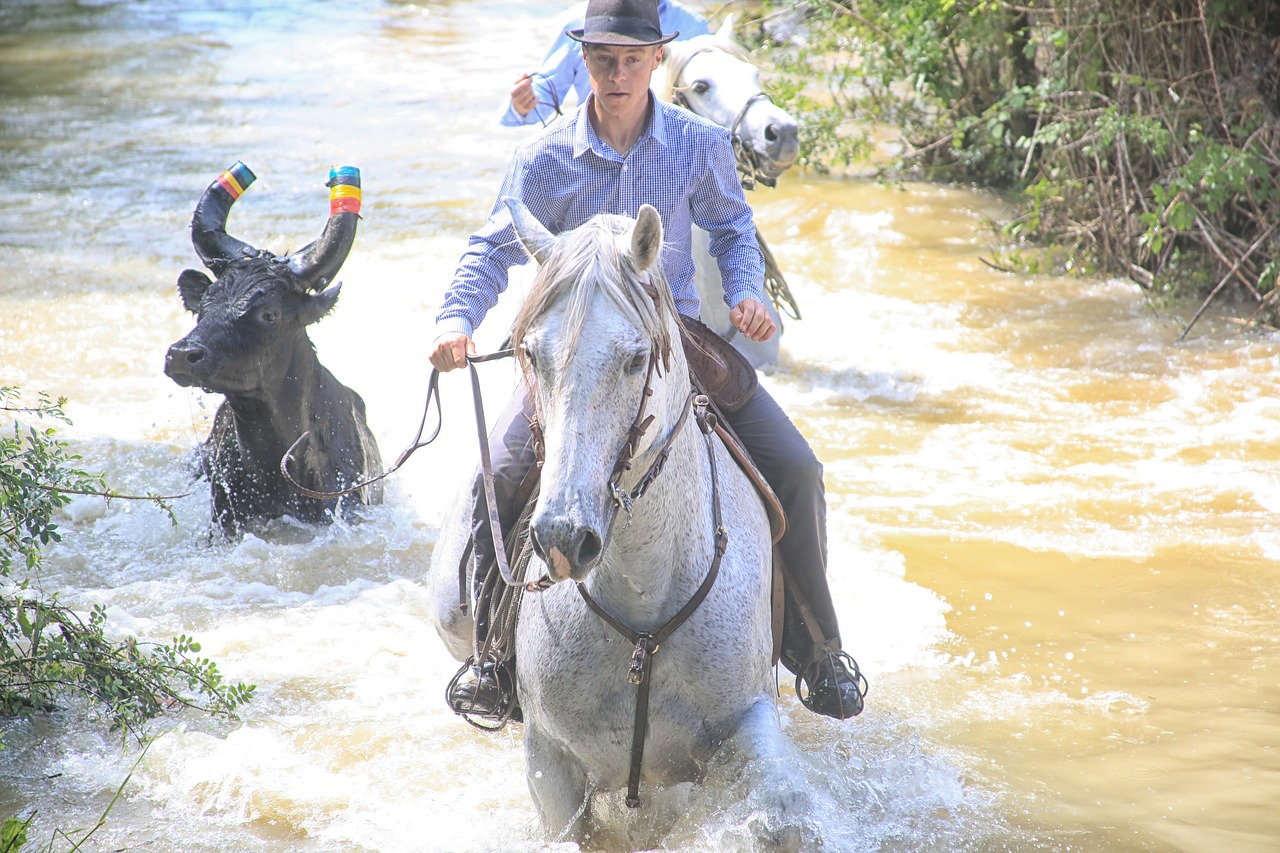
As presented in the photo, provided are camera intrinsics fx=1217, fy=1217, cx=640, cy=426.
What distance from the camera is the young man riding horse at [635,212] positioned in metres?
3.39

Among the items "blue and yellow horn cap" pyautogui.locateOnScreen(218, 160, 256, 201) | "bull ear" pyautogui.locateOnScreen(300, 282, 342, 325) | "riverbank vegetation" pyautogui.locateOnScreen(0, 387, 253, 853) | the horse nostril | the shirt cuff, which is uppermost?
the shirt cuff

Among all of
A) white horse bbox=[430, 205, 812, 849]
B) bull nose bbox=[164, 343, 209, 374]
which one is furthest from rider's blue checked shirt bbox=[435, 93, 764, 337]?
bull nose bbox=[164, 343, 209, 374]

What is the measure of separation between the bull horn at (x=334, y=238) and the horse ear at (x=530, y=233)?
2.59 metres

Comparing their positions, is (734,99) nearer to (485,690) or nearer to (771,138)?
(771,138)

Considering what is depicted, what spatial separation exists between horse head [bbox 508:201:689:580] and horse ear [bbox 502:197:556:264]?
0.02 m

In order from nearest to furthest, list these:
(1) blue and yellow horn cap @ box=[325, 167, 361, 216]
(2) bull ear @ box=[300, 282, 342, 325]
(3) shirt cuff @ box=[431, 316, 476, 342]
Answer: (3) shirt cuff @ box=[431, 316, 476, 342] → (1) blue and yellow horn cap @ box=[325, 167, 361, 216] → (2) bull ear @ box=[300, 282, 342, 325]

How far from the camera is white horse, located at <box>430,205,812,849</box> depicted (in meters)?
2.38

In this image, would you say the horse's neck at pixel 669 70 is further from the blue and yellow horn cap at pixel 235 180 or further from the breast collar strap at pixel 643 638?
the breast collar strap at pixel 643 638

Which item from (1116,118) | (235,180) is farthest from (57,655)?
(1116,118)

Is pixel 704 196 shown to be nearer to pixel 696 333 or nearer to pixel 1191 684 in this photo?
pixel 696 333

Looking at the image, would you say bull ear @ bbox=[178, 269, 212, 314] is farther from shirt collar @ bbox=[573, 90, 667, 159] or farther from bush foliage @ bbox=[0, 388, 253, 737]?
shirt collar @ bbox=[573, 90, 667, 159]

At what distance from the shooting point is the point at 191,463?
20.1 feet

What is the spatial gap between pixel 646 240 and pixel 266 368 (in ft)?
10.4

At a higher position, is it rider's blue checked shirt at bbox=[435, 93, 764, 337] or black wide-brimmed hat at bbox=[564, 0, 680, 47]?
black wide-brimmed hat at bbox=[564, 0, 680, 47]
